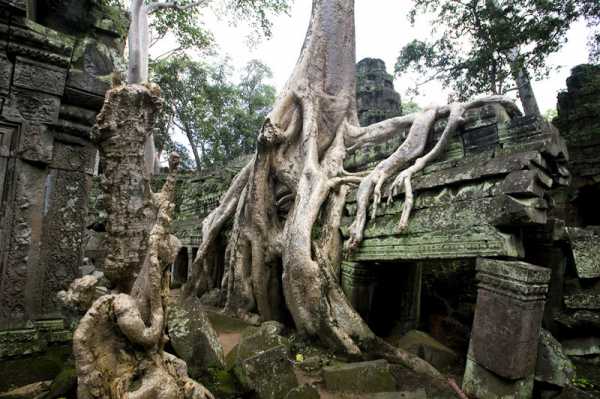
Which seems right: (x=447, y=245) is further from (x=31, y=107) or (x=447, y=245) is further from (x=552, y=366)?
(x=31, y=107)

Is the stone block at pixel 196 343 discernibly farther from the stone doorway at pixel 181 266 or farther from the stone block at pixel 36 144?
the stone doorway at pixel 181 266

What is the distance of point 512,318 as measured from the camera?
2652 millimetres

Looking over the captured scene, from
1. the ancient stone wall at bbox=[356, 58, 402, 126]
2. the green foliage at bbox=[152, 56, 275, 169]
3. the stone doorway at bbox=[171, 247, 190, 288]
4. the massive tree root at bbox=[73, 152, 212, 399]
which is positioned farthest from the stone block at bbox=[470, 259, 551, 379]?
the green foliage at bbox=[152, 56, 275, 169]

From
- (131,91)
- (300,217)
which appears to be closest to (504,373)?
(300,217)

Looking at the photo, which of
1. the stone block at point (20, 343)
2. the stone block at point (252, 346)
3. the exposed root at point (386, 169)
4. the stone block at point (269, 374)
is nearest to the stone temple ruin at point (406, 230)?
the stone block at point (20, 343)

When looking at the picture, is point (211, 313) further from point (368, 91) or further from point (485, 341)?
point (368, 91)

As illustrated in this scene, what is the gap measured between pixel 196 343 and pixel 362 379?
1.36 m

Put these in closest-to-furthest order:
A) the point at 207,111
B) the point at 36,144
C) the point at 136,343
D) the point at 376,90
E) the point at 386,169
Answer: the point at 136,343, the point at 36,144, the point at 386,169, the point at 376,90, the point at 207,111

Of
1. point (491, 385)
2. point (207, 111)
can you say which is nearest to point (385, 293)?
point (491, 385)

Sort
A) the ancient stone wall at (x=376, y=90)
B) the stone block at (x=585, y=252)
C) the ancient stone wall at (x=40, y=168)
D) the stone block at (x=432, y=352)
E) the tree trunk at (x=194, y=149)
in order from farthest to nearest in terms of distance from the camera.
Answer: the tree trunk at (x=194, y=149), the ancient stone wall at (x=376, y=90), the stone block at (x=585, y=252), the stone block at (x=432, y=352), the ancient stone wall at (x=40, y=168)

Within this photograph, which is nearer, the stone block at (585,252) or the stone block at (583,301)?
the stone block at (583,301)

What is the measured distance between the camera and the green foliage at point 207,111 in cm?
1581

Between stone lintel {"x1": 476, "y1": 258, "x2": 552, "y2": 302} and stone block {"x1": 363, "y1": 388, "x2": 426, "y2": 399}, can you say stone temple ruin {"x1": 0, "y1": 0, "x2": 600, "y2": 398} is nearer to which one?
stone lintel {"x1": 476, "y1": 258, "x2": 552, "y2": 302}

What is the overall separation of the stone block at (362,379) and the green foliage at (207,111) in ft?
47.6
